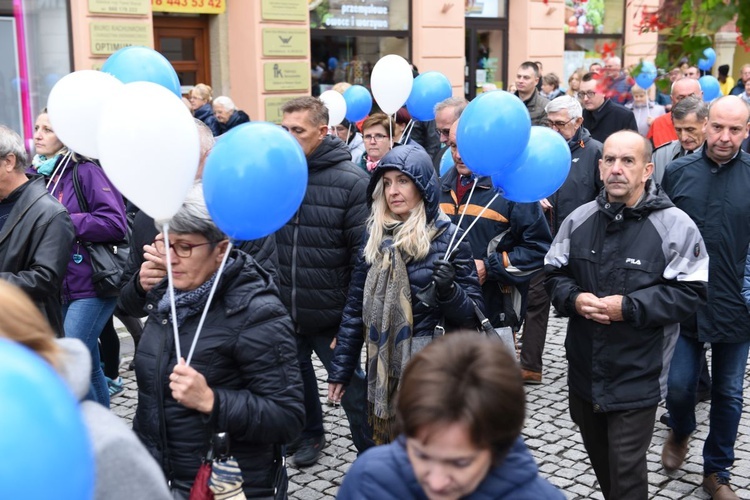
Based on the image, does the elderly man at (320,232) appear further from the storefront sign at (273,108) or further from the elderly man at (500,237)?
the storefront sign at (273,108)

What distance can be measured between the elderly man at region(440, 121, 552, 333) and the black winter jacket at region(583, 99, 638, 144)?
429 centimetres

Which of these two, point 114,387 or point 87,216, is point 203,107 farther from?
point 87,216

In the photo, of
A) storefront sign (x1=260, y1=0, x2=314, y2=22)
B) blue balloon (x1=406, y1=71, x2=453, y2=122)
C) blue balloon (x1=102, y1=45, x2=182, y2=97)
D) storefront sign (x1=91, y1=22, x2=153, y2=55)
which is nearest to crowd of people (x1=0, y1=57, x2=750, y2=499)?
blue balloon (x1=102, y1=45, x2=182, y2=97)

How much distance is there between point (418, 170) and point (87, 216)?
7.10 feet

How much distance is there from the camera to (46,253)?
4.48 metres

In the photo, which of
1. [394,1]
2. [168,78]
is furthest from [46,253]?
[394,1]

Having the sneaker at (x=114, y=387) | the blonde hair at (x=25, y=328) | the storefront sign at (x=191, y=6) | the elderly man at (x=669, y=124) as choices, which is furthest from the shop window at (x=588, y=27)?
the blonde hair at (x=25, y=328)

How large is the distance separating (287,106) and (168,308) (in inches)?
90.1

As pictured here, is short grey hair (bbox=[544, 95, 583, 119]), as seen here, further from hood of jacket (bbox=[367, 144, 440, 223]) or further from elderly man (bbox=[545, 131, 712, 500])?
hood of jacket (bbox=[367, 144, 440, 223])

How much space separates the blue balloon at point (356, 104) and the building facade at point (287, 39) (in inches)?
96.8

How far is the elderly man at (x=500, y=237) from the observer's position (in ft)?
16.6

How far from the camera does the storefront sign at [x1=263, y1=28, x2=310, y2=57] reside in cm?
1273

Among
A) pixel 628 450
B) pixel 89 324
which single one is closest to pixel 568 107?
pixel 628 450

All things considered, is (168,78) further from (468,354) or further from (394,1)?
(394,1)
